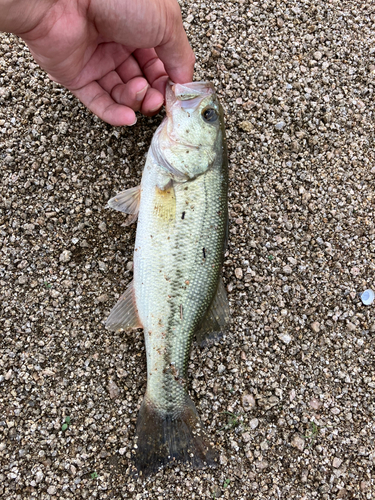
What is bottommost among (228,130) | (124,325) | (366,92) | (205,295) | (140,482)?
(140,482)

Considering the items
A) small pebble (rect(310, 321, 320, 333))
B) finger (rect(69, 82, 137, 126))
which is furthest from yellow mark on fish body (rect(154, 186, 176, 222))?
small pebble (rect(310, 321, 320, 333))

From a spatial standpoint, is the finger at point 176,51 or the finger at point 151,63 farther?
the finger at point 151,63

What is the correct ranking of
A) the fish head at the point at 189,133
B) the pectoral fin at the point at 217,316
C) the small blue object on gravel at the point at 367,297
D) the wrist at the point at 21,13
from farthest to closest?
1. the small blue object on gravel at the point at 367,297
2. the pectoral fin at the point at 217,316
3. the fish head at the point at 189,133
4. the wrist at the point at 21,13

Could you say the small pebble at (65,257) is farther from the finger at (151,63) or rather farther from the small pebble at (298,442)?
the small pebble at (298,442)

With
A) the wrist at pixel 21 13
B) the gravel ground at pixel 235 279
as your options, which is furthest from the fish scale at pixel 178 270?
the wrist at pixel 21 13

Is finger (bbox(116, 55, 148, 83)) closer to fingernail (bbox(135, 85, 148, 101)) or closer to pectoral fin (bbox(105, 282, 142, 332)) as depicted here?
fingernail (bbox(135, 85, 148, 101))

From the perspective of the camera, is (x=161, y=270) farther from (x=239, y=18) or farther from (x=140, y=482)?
(x=239, y=18)

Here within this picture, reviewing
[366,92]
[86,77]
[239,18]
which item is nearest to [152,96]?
[86,77]
